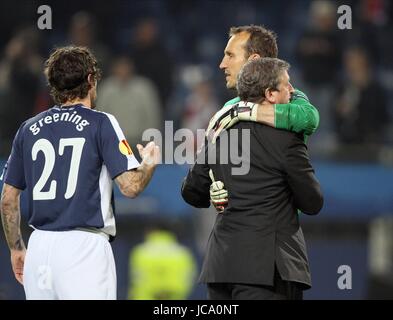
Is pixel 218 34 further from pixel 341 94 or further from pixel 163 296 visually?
pixel 163 296

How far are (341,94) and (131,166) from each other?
6.76 meters

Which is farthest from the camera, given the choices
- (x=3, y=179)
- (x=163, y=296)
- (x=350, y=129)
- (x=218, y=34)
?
(x=218, y=34)

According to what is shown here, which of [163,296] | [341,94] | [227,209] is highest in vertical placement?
[341,94]

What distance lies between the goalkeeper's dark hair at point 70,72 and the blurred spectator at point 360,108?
628cm

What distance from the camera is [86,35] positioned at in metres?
11.5

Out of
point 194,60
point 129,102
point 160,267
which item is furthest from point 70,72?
point 194,60

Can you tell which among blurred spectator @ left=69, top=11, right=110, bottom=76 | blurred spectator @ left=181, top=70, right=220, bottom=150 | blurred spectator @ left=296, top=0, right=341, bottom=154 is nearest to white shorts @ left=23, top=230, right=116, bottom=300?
blurred spectator @ left=181, top=70, right=220, bottom=150

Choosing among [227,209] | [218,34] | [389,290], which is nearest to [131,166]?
[227,209]

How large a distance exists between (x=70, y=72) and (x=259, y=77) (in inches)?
38.3

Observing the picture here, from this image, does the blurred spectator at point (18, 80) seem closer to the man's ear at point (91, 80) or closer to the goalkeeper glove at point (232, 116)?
the man's ear at point (91, 80)

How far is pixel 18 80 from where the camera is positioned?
35.8ft

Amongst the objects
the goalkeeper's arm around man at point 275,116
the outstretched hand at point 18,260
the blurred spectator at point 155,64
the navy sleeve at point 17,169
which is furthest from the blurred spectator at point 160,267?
the goalkeeper's arm around man at point 275,116

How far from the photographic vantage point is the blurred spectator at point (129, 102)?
10797mm

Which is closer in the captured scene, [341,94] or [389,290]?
[389,290]
